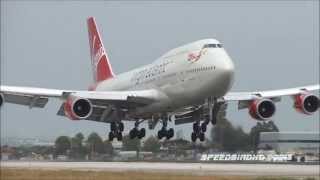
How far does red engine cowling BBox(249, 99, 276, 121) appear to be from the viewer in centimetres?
6003

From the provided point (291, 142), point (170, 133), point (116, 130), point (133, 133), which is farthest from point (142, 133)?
point (291, 142)

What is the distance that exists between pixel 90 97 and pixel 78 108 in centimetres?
144

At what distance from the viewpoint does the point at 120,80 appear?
229 ft

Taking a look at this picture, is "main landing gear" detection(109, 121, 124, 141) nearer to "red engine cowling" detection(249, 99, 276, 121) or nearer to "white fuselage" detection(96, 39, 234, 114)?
"white fuselage" detection(96, 39, 234, 114)

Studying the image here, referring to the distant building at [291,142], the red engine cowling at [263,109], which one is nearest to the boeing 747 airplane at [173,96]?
the red engine cowling at [263,109]

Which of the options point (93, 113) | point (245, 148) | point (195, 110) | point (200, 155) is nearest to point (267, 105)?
point (195, 110)

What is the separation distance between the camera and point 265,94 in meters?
62.6

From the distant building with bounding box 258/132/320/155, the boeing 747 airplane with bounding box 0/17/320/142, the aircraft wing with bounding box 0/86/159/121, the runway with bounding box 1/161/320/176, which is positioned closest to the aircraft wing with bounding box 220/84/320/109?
the boeing 747 airplane with bounding box 0/17/320/142

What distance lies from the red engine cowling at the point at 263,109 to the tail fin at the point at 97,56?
23131mm

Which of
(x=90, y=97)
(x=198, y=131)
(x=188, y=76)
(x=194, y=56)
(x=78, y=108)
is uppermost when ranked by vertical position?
(x=194, y=56)

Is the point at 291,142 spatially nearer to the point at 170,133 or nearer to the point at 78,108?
the point at 170,133

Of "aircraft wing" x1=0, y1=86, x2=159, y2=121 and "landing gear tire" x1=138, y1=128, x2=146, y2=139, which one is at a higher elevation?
"aircraft wing" x1=0, y1=86, x2=159, y2=121

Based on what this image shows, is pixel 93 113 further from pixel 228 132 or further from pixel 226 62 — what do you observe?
pixel 228 132

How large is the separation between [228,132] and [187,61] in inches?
3097
